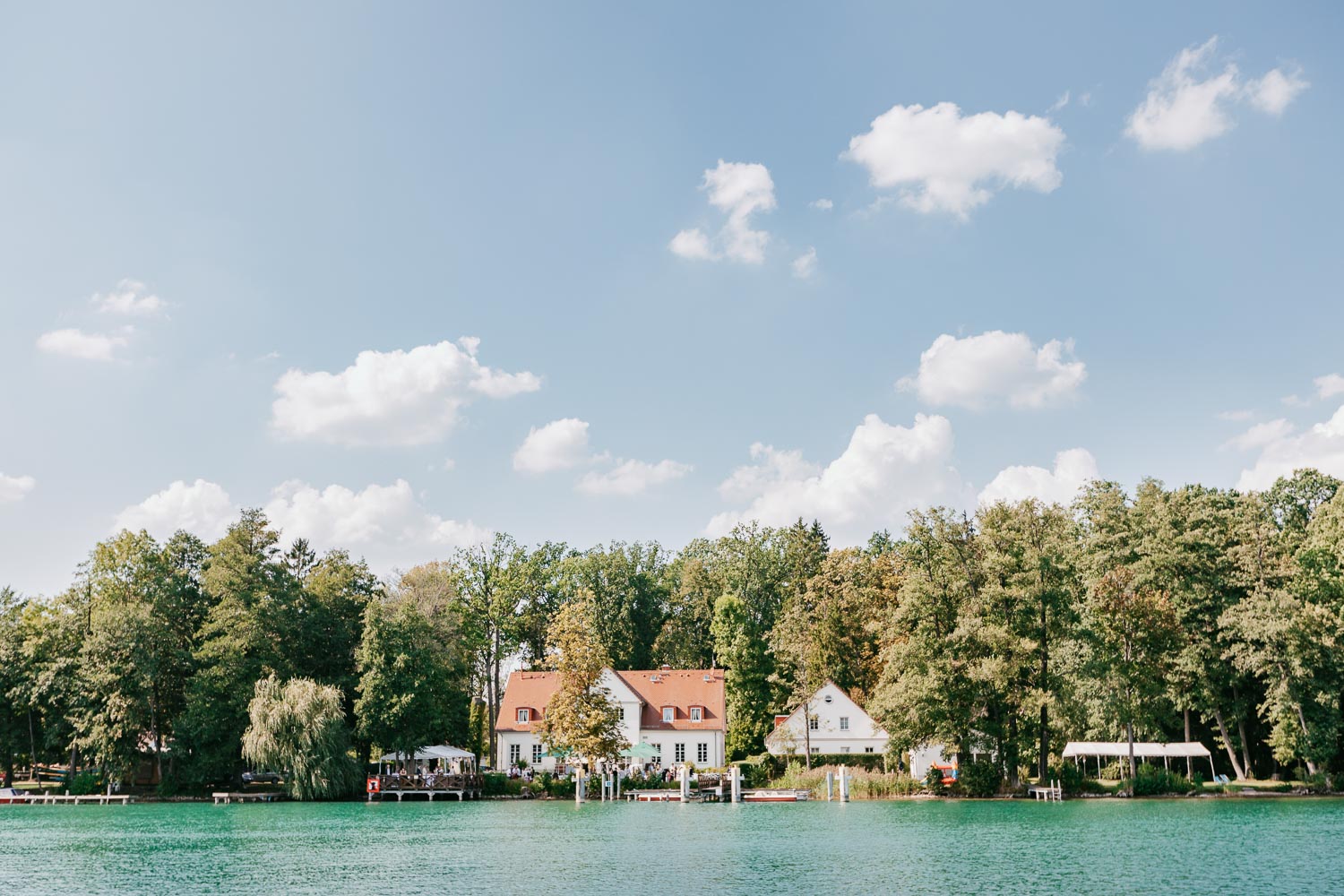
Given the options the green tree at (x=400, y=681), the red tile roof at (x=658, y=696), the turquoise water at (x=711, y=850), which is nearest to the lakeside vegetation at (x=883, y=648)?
the green tree at (x=400, y=681)

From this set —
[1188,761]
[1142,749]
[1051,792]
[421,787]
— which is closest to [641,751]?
[421,787]

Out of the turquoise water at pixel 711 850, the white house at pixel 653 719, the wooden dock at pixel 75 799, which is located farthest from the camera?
the white house at pixel 653 719

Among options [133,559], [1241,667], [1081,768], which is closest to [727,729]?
[1081,768]

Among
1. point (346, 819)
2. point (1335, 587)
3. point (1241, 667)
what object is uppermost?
point (1335, 587)

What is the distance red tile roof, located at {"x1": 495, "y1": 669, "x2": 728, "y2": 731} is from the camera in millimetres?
67062

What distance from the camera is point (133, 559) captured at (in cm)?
6000

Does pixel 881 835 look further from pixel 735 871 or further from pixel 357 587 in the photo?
pixel 357 587

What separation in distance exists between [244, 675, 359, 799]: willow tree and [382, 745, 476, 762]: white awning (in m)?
4.66

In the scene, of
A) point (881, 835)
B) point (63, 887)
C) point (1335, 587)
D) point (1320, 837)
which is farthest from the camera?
point (1335, 587)

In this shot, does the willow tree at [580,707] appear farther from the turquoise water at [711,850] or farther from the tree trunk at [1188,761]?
the tree trunk at [1188,761]

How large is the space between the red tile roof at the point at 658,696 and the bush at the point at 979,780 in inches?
788

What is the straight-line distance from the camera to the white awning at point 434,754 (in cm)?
5816

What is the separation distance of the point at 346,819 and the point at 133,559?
27.0 metres

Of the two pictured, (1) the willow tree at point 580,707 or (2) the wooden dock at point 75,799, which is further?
(2) the wooden dock at point 75,799
